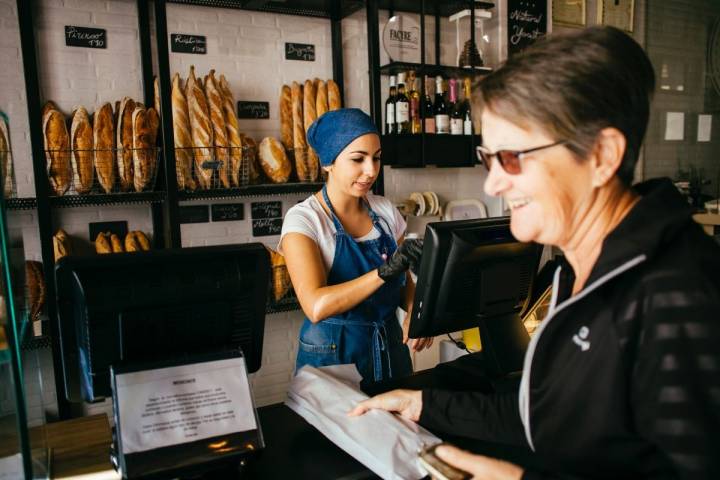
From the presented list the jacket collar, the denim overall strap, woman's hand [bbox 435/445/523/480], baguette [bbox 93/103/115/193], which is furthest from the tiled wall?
the jacket collar

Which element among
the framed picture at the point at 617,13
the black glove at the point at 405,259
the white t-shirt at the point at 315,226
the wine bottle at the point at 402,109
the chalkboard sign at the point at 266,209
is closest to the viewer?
the black glove at the point at 405,259

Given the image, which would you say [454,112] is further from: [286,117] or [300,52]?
[286,117]

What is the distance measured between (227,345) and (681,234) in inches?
35.0

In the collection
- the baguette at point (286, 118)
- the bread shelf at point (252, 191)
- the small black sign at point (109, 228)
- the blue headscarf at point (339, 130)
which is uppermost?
the baguette at point (286, 118)

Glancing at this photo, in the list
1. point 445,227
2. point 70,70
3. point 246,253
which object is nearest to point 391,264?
point 445,227

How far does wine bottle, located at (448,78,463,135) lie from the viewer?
12.1ft

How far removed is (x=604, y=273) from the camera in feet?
2.94

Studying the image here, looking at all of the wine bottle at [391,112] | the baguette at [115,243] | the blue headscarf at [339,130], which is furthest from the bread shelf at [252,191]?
the blue headscarf at [339,130]

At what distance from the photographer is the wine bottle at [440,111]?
12.0 feet

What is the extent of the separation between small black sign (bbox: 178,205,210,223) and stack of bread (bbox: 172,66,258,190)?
1.10ft

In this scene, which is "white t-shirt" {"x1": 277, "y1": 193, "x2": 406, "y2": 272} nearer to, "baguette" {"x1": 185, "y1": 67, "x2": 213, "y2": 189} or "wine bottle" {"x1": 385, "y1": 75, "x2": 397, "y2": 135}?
"baguette" {"x1": 185, "y1": 67, "x2": 213, "y2": 189}

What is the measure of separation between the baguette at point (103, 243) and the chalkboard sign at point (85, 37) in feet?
3.05

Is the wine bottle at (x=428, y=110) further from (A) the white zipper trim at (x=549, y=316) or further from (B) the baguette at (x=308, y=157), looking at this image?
(A) the white zipper trim at (x=549, y=316)

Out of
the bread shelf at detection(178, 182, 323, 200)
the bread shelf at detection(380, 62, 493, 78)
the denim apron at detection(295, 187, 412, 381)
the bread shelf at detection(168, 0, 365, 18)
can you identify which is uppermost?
the bread shelf at detection(168, 0, 365, 18)
